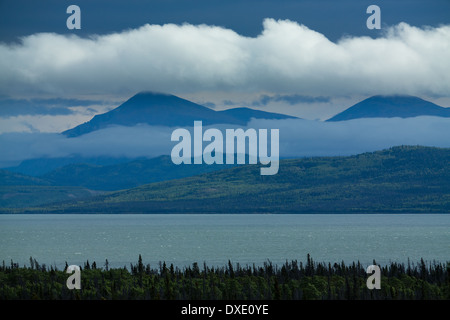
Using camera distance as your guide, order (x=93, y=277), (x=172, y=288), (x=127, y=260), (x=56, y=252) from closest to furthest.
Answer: (x=172, y=288), (x=93, y=277), (x=127, y=260), (x=56, y=252)

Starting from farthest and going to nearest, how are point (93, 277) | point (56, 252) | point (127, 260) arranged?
point (56, 252)
point (127, 260)
point (93, 277)

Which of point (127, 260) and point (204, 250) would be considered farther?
point (204, 250)

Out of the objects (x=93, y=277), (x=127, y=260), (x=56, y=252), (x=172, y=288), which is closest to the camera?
(x=172, y=288)
